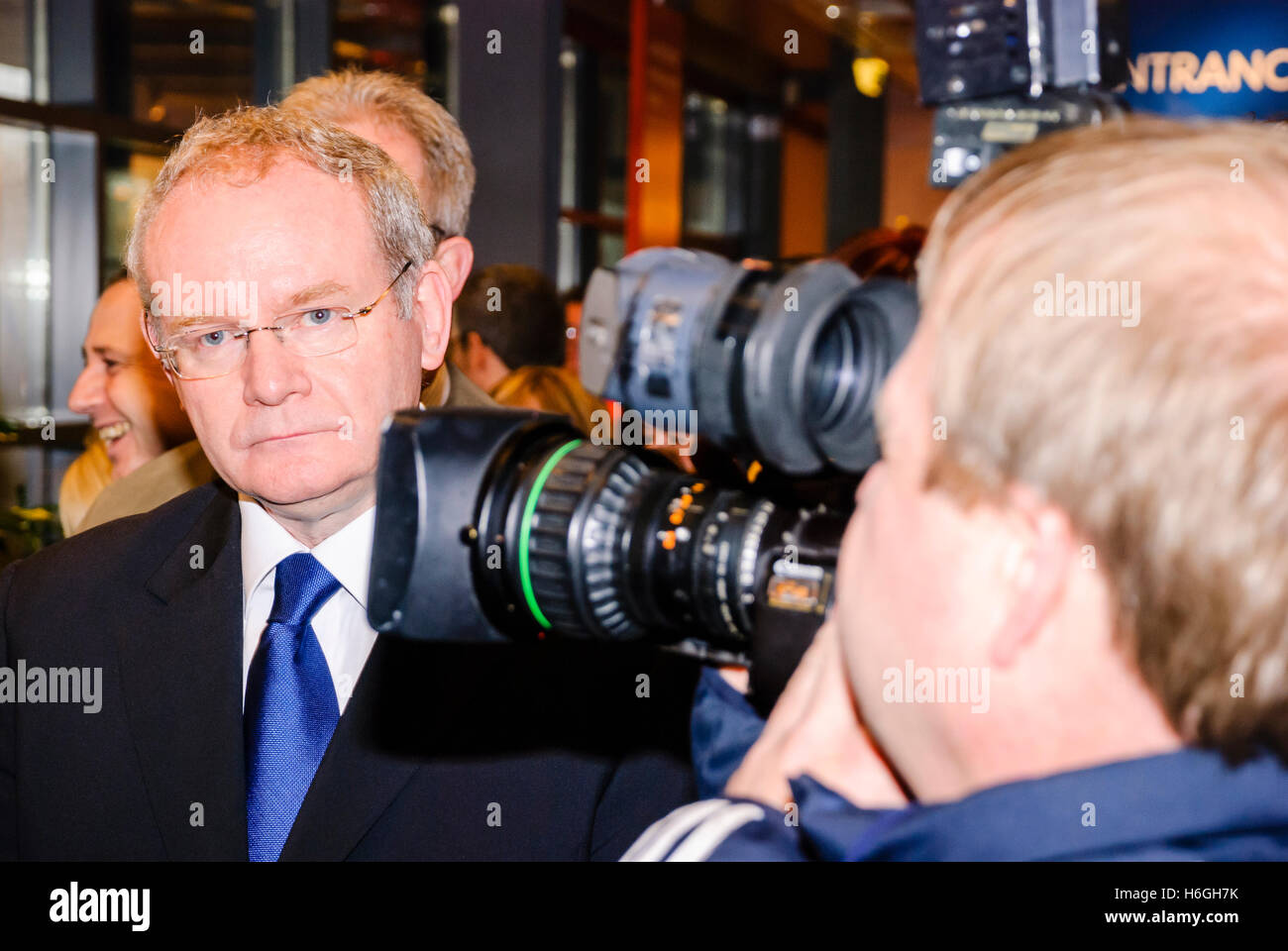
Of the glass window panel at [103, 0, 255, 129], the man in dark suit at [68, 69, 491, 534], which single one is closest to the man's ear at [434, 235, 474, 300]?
the man in dark suit at [68, 69, 491, 534]

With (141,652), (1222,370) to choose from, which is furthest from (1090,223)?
(141,652)

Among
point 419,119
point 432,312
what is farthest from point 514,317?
point 432,312

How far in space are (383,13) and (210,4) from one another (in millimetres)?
1036

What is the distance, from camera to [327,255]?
1.27 metres

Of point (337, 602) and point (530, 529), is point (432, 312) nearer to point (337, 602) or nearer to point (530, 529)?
point (337, 602)

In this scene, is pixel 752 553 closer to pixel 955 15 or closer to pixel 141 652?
pixel 955 15

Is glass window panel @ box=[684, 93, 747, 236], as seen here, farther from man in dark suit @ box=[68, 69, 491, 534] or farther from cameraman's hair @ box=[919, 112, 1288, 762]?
cameraman's hair @ box=[919, 112, 1288, 762]

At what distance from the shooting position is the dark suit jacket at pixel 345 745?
1.20 metres

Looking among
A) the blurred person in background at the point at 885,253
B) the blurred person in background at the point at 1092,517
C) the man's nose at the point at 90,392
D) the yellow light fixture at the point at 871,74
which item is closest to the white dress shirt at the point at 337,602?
the blurred person in background at the point at 885,253

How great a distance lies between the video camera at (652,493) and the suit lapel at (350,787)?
0.38 metres

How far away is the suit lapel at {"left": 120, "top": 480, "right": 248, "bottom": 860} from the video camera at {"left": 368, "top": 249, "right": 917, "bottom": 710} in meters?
0.51

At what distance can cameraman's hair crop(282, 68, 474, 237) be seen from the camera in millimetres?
2006

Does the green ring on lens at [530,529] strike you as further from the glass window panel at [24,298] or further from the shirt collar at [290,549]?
the glass window panel at [24,298]

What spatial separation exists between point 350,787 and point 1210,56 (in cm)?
340
